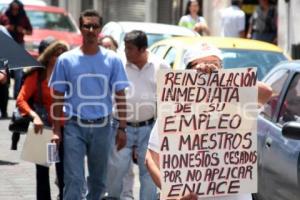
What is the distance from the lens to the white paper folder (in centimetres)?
895

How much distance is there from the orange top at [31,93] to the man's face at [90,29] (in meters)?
0.90

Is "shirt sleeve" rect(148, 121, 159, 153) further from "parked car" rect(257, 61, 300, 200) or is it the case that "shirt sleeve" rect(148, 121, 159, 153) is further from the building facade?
the building facade

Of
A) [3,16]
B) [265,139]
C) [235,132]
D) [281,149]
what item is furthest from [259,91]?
[3,16]

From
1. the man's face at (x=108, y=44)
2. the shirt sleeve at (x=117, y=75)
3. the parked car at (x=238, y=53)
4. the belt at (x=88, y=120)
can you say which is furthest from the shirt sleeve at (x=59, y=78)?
the man's face at (x=108, y=44)

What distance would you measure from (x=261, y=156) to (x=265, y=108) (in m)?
0.59

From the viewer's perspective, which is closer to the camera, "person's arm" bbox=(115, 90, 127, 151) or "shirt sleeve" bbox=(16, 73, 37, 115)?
"person's arm" bbox=(115, 90, 127, 151)

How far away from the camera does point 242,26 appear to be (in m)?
20.8

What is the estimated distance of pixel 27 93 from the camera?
902cm

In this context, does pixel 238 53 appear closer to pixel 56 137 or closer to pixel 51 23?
pixel 56 137

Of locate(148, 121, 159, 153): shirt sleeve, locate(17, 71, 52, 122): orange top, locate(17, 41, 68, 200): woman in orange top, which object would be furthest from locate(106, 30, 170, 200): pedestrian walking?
locate(148, 121, 159, 153): shirt sleeve

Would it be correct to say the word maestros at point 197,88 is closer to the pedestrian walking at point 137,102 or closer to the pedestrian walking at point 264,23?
the pedestrian walking at point 137,102

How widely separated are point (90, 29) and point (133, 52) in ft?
2.90

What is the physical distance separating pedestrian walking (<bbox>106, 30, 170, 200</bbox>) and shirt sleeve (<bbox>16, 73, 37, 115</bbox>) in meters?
0.79

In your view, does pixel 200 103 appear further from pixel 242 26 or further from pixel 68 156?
pixel 242 26
